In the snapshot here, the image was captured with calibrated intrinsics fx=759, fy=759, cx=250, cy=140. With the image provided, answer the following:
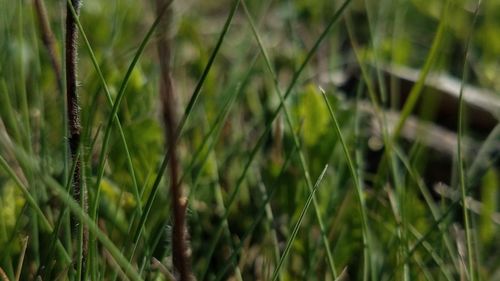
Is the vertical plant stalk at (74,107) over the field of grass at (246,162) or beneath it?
over

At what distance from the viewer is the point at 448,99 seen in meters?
1.82

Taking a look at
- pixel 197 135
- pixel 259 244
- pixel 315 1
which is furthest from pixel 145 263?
pixel 315 1

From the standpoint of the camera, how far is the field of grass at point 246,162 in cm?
96

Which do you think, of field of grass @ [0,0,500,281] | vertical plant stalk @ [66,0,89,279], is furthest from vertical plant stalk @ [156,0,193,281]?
vertical plant stalk @ [66,0,89,279]

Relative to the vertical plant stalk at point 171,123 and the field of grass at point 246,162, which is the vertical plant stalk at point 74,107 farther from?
the vertical plant stalk at point 171,123

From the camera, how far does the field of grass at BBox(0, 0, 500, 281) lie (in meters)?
0.96

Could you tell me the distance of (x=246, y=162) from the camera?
4.66 feet

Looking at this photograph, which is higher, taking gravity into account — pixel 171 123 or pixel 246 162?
pixel 171 123

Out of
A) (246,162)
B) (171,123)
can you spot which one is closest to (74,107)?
(171,123)

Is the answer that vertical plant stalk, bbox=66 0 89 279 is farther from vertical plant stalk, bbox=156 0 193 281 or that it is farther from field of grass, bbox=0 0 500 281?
vertical plant stalk, bbox=156 0 193 281

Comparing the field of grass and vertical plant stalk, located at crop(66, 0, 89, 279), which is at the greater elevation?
vertical plant stalk, located at crop(66, 0, 89, 279)

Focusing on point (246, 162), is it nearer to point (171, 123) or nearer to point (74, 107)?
point (74, 107)

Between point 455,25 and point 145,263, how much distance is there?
1499 millimetres

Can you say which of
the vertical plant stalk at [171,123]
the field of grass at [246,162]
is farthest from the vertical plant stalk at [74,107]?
the vertical plant stalk at [171,123]
